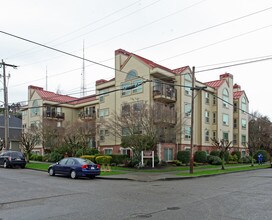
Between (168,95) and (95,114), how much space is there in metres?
12.4

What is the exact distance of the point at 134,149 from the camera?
3047cm

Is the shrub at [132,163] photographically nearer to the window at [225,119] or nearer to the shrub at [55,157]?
the shrub at [55,157]

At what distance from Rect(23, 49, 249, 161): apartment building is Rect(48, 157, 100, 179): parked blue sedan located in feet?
30.3

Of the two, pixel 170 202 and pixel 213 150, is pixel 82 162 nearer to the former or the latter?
pixel 170 202

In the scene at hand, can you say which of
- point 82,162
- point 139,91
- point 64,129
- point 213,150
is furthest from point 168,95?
point 82,162

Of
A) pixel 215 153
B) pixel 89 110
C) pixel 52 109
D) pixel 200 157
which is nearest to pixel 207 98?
pixel 215 153

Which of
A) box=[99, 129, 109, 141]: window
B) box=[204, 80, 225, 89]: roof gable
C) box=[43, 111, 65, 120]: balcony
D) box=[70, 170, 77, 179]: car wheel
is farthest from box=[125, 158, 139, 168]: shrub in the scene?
box=[43, 111, 65, 120]: balcony

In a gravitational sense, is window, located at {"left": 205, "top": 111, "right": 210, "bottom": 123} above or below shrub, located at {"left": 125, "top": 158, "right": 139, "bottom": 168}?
above

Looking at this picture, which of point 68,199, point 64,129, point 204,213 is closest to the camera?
point 204,213

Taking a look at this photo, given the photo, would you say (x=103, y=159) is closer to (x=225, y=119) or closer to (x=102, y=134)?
(x=102, y=134)

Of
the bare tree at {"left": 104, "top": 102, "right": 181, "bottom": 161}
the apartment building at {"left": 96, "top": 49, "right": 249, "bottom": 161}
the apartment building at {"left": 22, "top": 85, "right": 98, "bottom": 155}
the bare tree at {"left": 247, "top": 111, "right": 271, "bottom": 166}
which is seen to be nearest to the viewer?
the bare tree at {"left": 104, "top": 102, "right": 181, "bottom": 161}

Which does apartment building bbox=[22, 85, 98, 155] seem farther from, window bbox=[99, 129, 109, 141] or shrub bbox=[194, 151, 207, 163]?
shrub bbox=[194, 151, 207, 163]

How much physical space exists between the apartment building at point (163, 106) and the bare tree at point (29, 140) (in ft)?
8.54

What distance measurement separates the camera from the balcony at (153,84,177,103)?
119 ft
